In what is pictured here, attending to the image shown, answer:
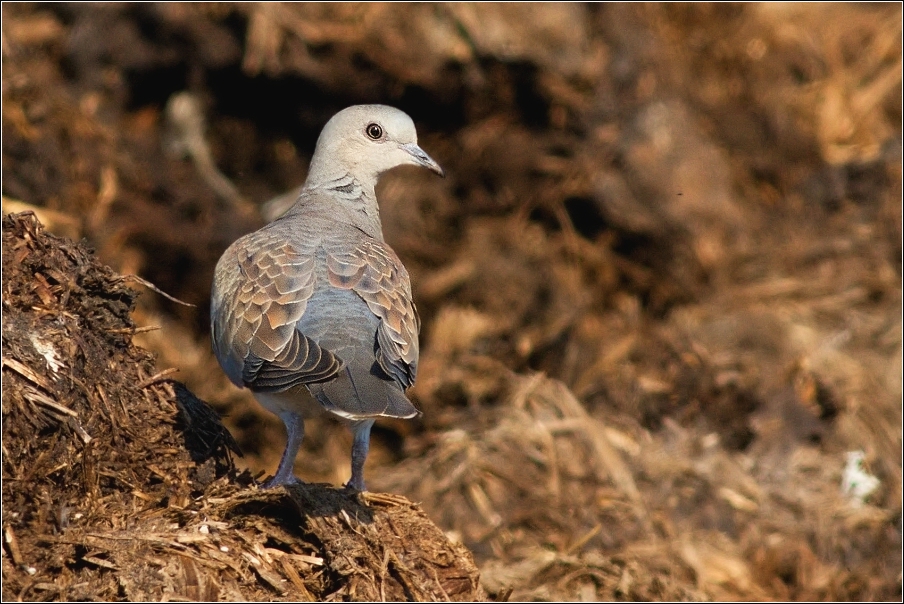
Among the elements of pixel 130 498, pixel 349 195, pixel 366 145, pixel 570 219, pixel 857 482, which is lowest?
pixel 130 498

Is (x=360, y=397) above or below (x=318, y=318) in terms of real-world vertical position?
below

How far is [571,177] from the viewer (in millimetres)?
10828

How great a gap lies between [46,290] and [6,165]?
444 cm

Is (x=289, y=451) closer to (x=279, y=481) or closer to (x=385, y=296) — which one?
(x=279, y=481)

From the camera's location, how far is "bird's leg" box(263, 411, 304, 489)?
16.5 feet

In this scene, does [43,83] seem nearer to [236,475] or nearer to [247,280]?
[247,280]

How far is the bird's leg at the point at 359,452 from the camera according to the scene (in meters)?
5.09

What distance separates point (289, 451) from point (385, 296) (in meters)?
0.74

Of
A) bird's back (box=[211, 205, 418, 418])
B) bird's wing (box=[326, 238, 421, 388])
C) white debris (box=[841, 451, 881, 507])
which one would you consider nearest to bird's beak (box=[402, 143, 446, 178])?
bird's back (box=[211, 205, 418, 418])

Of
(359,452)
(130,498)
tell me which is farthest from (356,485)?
(130,498)

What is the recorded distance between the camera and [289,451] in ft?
16.8

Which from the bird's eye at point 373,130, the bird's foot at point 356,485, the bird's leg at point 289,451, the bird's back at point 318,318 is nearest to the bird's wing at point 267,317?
the bird's back at point 318,318

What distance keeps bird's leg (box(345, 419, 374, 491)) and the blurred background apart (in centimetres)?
219

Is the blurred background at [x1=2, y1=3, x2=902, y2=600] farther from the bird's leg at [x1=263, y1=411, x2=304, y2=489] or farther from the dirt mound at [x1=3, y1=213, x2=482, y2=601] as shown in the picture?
the dirt mound at [x1=3, y1=213, x2=482, y2=601]
